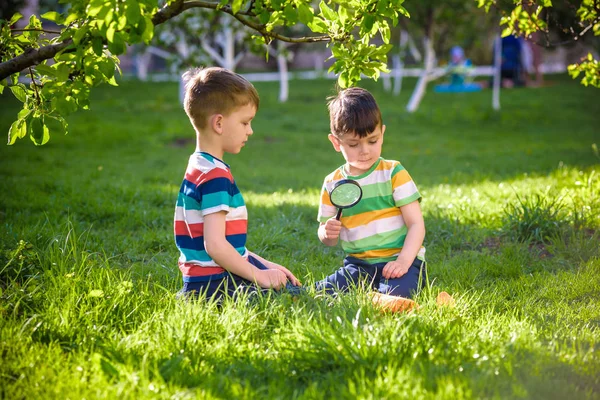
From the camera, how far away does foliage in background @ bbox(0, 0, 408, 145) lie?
2539 mm

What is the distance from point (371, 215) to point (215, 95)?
1126mm

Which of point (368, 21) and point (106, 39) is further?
point (368, 21)

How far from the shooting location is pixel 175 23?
1405 cm

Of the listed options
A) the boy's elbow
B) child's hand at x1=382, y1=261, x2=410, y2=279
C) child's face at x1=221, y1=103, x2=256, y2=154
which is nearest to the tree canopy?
child's face at x1=221, y1=103, x2=256, y2=154

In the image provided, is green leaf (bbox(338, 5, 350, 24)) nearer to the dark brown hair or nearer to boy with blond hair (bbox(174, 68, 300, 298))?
the dark brown hair

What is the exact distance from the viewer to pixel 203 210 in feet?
9.75

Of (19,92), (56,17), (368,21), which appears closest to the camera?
(56,17)

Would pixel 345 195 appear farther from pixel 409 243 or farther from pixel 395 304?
pixel 395 304

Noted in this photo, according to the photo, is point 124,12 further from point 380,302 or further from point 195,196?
point 380,302

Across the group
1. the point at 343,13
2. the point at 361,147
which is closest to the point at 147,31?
the point at 343,13

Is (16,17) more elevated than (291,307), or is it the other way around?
(16,17)

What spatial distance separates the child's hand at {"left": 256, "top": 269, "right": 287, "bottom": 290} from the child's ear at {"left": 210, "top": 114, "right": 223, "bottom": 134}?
764 millimetres

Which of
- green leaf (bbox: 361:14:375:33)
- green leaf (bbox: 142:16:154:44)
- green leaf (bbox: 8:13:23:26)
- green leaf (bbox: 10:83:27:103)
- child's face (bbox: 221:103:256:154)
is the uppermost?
green leaf (bbox: 8:13:23:26)

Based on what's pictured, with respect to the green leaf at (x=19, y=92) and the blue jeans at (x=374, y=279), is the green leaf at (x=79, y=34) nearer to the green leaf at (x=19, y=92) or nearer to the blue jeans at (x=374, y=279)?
the green leaf at (x=19, y=92)
